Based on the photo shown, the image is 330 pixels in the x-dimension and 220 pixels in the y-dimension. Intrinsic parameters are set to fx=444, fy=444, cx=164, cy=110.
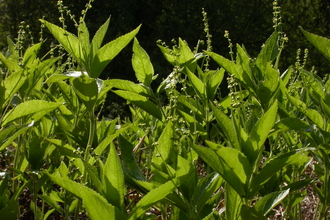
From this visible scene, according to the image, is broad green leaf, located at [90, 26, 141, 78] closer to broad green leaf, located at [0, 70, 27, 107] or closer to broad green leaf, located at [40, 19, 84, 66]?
broad green leaf, located at [40, 19, 84, 66]

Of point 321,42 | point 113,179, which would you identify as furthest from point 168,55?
point 113,179

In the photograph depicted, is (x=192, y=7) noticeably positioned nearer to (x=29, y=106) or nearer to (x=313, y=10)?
(x=313, y=10)

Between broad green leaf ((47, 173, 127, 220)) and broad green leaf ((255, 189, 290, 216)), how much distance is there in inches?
14.9

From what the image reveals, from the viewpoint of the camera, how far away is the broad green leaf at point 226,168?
110 centimetres

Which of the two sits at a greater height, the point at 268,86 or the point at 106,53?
the point at 106,53

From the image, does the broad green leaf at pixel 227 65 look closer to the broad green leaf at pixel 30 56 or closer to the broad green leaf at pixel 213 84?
the broad green leaf at pixel 213 84

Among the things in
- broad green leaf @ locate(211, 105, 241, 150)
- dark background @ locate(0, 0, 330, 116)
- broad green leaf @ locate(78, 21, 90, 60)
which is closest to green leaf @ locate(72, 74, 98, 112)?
broad green leaf @ locate(78, 21, 90, 60)

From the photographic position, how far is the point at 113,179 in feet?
3.48

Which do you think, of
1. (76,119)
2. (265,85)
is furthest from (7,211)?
(265,85)

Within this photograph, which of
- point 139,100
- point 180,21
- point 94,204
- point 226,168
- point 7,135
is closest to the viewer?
point 94,204

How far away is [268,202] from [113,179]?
43cm

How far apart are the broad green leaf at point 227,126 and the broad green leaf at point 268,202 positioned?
151 mm

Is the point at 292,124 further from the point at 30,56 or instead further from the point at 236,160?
the point at 30,56

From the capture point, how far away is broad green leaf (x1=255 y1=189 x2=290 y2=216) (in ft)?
3.83
